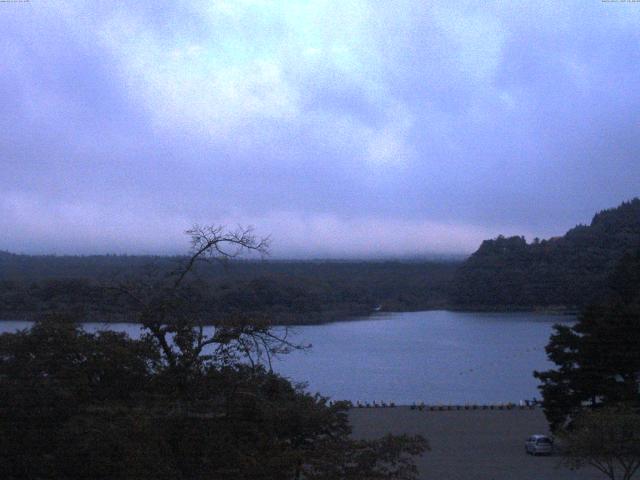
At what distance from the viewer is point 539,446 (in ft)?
37.5

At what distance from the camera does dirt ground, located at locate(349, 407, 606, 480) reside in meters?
9.23

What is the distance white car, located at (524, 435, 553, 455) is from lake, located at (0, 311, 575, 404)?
322 cm

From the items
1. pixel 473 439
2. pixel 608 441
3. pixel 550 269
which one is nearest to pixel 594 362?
pixel 473 439

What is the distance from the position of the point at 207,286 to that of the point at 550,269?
15.4 meters

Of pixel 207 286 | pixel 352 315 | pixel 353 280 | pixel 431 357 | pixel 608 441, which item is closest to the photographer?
pixel 207 286

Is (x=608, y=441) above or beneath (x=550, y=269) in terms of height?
beneath

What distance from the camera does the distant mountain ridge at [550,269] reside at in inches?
733

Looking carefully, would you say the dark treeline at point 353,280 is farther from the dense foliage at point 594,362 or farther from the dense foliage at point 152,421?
the dense foliage at point 594,362

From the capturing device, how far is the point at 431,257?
893 inches

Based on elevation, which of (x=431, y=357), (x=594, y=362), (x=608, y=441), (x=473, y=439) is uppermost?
(x=594, y=362)

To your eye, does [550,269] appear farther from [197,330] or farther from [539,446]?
[197,330]

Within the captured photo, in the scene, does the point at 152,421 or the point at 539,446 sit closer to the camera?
the point at 152,421

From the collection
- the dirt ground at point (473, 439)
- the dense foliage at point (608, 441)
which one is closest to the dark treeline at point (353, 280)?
the dirt ground at point (473, 439)

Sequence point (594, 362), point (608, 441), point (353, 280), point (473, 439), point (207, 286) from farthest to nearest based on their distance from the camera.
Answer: point (353, 280) → point (473, 439) → point (594, 362) → point (608, 441) → point (207, 286)
